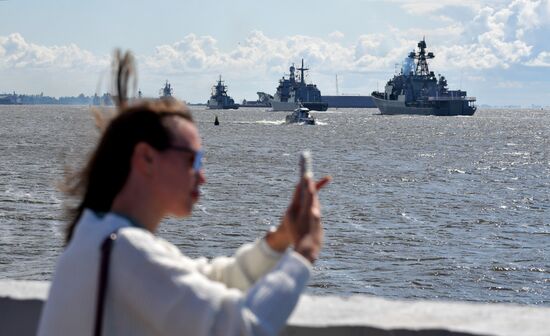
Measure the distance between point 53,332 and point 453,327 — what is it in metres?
1.02

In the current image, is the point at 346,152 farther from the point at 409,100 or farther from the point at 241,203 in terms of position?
the point at 409,100

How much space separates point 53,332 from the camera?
201 cm

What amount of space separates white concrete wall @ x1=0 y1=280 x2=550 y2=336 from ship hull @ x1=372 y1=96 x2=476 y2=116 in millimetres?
148669

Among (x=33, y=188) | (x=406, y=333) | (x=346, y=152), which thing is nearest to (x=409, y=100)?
(x=346, y=152)

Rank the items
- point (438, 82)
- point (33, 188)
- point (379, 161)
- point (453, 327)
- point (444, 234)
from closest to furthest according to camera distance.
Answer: point (453, 327) → point (444, 234) → point (33, 188) → point (379, 161) → point (438, 82)

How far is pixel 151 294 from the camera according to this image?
1896 mm

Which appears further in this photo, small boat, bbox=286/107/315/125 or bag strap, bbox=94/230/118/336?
small boat, bbox=286/107/315/125

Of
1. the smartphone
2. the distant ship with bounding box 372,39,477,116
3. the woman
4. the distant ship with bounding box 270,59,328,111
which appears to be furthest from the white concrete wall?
the distant ship with bounding box 270,59,328,111

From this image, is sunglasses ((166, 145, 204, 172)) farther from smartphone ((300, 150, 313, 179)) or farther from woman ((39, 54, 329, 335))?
smartphone ((300, 150, 313, 179))

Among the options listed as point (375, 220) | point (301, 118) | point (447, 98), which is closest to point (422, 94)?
point (447, 98)

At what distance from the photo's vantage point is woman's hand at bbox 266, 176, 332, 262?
201cm

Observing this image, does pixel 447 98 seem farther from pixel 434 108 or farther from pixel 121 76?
pixel 121 76

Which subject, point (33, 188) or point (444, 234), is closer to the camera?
point (444, 234)

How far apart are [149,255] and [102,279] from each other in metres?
0.10
